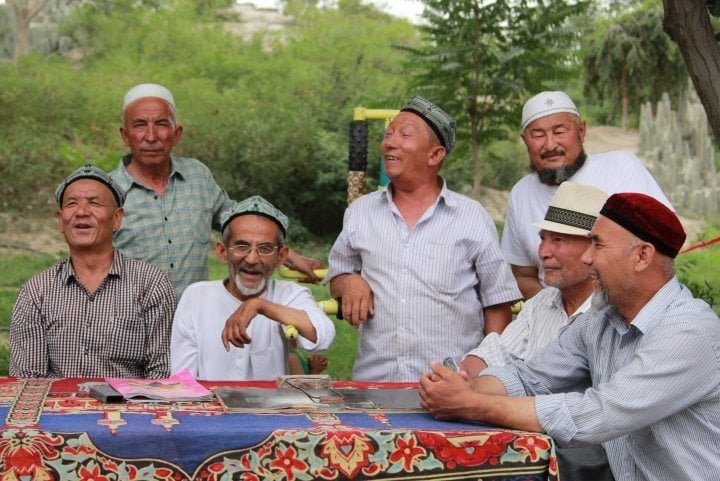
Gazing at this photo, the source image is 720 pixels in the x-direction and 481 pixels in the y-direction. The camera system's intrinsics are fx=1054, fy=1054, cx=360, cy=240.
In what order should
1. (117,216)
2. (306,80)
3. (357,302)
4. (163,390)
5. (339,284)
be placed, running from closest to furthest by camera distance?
(163,390), (117,216), (357,302), (339,284), (306,80)

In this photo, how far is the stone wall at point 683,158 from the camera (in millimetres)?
22812

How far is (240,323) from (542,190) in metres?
1.78

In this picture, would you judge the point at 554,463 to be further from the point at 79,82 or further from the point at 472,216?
the point at 79,82

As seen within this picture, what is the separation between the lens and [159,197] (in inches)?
198

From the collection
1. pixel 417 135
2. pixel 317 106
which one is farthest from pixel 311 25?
pixel 417 135

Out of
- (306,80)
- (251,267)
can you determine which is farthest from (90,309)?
(306,80)

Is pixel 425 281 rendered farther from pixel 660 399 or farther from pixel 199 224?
pixel 660 399

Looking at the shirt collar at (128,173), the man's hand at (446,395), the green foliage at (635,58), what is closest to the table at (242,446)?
the man's hand at (446,395)

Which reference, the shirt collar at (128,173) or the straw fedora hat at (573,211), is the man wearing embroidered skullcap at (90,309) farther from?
the straw fedora hat at (573,211)

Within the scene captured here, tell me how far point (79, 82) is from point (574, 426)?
57.6ft

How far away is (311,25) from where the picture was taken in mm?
33156

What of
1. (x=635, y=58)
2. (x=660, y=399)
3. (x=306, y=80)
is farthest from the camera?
(x=635, y=58)

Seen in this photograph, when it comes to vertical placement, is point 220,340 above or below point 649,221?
below

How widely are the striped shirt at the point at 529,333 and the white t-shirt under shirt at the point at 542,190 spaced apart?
2.68ft
